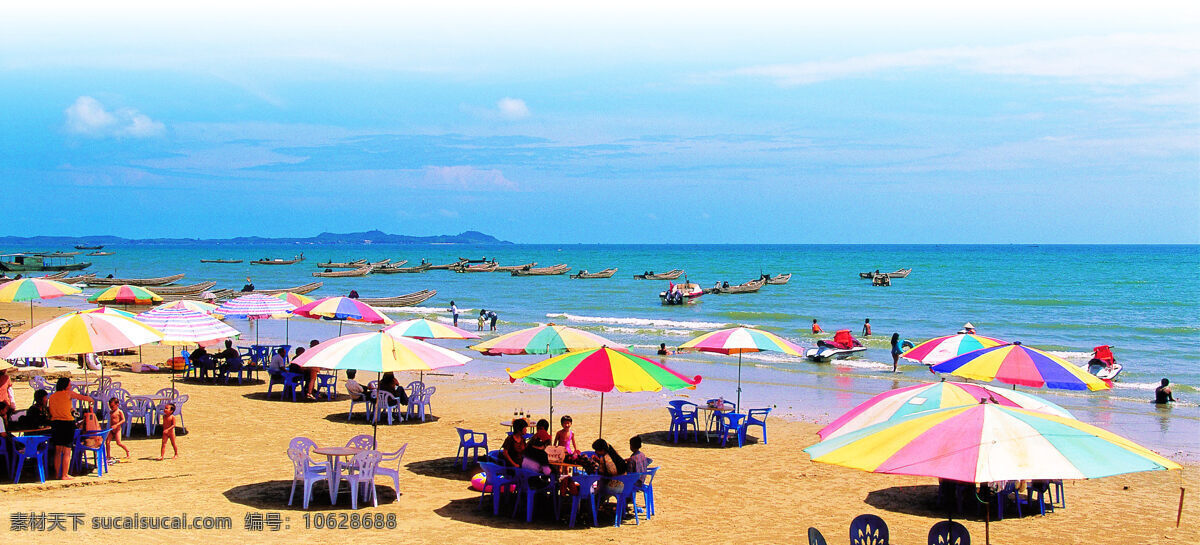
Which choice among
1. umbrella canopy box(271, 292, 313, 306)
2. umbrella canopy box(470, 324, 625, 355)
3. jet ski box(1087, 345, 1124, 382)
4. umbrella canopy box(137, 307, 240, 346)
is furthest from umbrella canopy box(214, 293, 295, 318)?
jet ski box(1087, 345, 1124, 382)

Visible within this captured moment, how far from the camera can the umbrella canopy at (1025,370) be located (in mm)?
10602

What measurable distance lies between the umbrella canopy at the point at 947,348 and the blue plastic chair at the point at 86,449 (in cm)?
1081

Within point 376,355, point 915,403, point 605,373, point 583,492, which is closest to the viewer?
point 915,403

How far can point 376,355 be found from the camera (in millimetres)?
10336

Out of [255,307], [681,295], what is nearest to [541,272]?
[681,295]

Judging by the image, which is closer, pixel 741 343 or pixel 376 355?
pixel 376 355

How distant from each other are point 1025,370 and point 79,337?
11.6m

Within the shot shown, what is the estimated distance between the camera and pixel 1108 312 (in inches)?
1907

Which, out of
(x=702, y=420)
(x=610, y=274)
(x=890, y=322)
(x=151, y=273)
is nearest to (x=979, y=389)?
(x=702, y=420)

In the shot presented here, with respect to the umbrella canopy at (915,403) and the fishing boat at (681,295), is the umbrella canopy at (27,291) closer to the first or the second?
the umbrella canopy at (915,403)

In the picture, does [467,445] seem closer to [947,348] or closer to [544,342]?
[544,342]

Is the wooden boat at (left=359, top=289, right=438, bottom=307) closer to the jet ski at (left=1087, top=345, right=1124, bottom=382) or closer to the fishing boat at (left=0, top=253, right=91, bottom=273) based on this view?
the jet ski at (left=1087, top=345, right=1124, bottom=382)

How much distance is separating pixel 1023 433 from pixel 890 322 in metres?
38.8

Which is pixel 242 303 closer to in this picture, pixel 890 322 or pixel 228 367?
pixel 228 367
